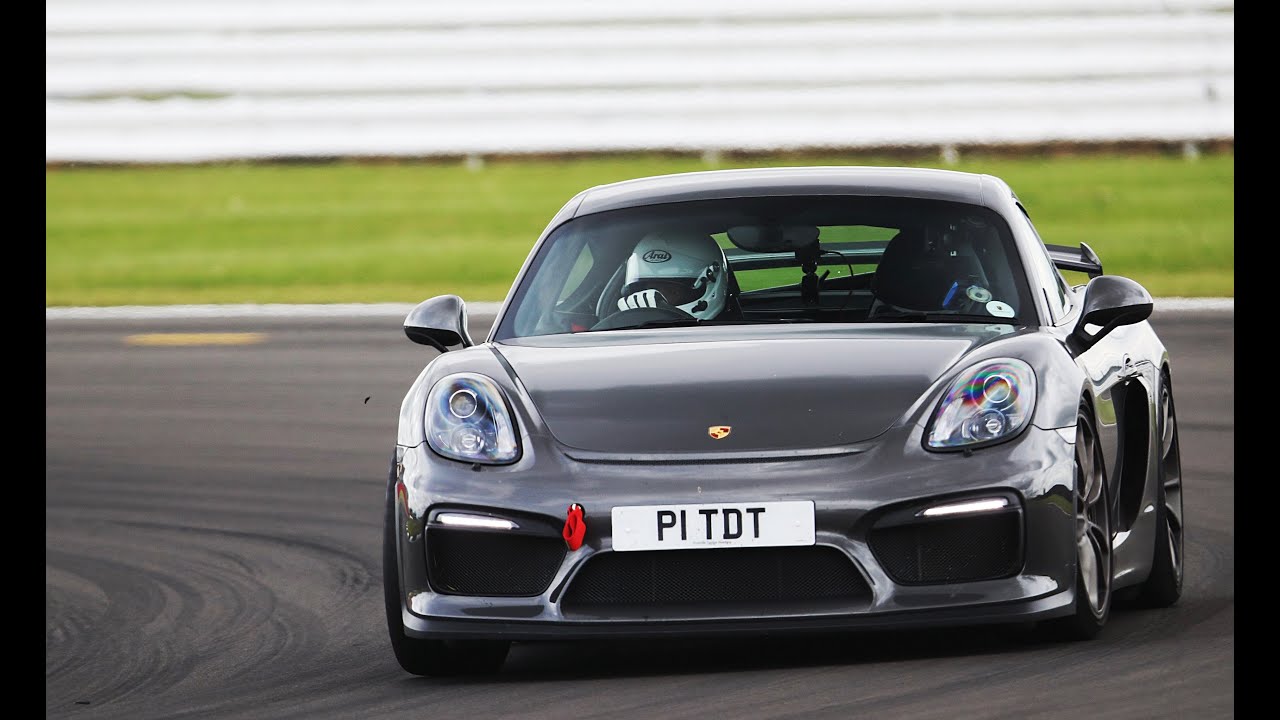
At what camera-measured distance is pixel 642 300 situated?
6.58 meters

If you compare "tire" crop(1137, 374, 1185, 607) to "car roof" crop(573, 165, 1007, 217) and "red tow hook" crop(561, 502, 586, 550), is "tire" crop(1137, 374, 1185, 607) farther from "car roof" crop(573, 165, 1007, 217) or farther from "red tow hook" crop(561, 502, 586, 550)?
"red tow hook" crop(561, 502, 586, 550)

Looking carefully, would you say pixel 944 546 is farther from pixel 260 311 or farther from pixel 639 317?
pixel 260 311

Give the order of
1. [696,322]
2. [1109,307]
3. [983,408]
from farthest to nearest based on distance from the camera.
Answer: [696,322] → [1109,307] → [983,408]

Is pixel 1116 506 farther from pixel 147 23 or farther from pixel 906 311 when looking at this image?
Answer: pixel 147 23

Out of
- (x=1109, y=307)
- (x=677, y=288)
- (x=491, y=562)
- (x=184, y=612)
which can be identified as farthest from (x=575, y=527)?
(x=184, y=612)

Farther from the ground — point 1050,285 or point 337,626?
point 1050,285

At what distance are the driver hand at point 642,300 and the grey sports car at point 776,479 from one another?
10.4 inches

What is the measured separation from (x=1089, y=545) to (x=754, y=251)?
168cm

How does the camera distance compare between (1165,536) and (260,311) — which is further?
(260,311)

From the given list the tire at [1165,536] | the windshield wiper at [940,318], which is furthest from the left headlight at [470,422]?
the tire at [1165,536]

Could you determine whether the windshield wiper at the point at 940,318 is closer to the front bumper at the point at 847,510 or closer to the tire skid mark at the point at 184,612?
the front bumper at the point at 847,510

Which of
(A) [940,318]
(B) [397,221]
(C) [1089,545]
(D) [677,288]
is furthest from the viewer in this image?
(B) [397,221]

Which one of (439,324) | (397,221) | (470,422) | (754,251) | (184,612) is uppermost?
(397,221)
